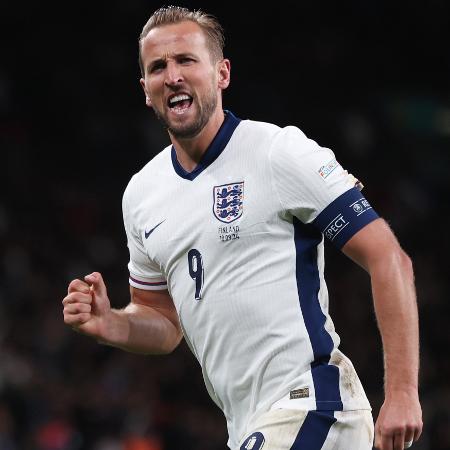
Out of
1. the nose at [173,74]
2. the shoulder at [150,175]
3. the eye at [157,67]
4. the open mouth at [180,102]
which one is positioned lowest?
the shoulder at [150,175]

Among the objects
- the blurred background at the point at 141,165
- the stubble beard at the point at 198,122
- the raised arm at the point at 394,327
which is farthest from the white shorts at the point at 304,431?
the blurred background at the point at 141,165

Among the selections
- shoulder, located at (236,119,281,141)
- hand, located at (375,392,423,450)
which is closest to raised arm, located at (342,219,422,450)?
hand, located at (375,392,423,450)

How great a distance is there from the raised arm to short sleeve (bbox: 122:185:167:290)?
39.0 inches

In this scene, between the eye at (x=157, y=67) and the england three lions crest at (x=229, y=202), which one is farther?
the eye at (x=157, y=67)

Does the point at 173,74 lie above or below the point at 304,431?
above

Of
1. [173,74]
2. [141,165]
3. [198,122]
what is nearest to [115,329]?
[198,122]

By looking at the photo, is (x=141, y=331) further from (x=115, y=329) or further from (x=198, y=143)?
(x=198, y=143)

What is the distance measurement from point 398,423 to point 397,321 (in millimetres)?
330

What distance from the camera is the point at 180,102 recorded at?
3.80m

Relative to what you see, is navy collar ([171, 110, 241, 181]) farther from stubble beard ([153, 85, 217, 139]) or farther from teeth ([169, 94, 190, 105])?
teeth ([169, 94, 190, 105])

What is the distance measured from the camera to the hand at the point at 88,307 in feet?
12.5

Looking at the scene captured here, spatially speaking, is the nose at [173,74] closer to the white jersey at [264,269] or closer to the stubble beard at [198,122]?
the stubble beard at [198,122]

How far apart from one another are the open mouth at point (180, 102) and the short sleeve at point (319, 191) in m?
0.42

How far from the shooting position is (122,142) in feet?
44.5
